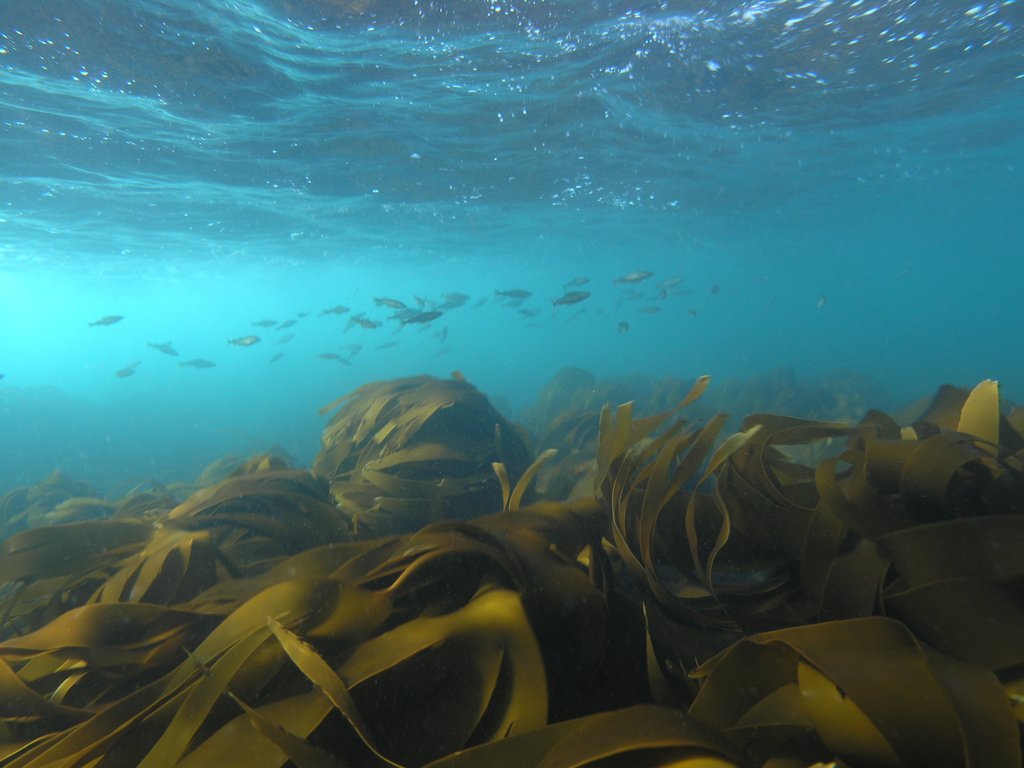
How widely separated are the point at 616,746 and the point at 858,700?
45cm

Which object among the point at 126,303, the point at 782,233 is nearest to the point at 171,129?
the point at 782,233

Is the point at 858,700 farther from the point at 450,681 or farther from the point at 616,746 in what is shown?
the point at 450,681

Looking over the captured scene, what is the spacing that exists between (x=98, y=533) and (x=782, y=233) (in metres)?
43.8

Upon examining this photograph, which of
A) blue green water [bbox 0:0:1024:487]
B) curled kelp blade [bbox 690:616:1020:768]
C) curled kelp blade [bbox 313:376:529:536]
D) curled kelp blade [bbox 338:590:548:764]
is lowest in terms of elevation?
curled kelp blade [bbox 313:376:529:536]

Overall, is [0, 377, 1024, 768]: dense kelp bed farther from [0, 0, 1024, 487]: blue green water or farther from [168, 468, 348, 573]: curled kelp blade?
[0, 0, 1024, 487]: blue green water

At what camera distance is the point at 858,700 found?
0.90m

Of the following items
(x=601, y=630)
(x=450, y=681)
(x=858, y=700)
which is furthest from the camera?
(x=601, y=630)

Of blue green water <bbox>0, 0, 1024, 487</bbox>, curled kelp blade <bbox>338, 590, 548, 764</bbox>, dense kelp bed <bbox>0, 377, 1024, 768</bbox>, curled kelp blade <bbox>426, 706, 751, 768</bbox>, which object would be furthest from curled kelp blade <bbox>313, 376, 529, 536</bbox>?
blue green water <bbox>0, 0, 1024, 487</bbox>

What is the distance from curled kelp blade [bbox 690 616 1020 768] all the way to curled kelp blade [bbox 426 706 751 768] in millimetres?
103

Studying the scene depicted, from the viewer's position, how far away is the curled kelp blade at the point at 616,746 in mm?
925

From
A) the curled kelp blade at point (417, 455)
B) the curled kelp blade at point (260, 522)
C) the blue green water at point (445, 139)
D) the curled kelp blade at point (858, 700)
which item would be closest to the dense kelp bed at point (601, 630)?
the curled kelp blade at point (858, 700)

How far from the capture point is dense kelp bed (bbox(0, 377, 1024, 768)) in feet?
3.20

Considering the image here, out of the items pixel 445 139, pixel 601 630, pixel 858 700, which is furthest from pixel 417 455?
pixel 445 139

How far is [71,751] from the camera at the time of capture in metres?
1.25
